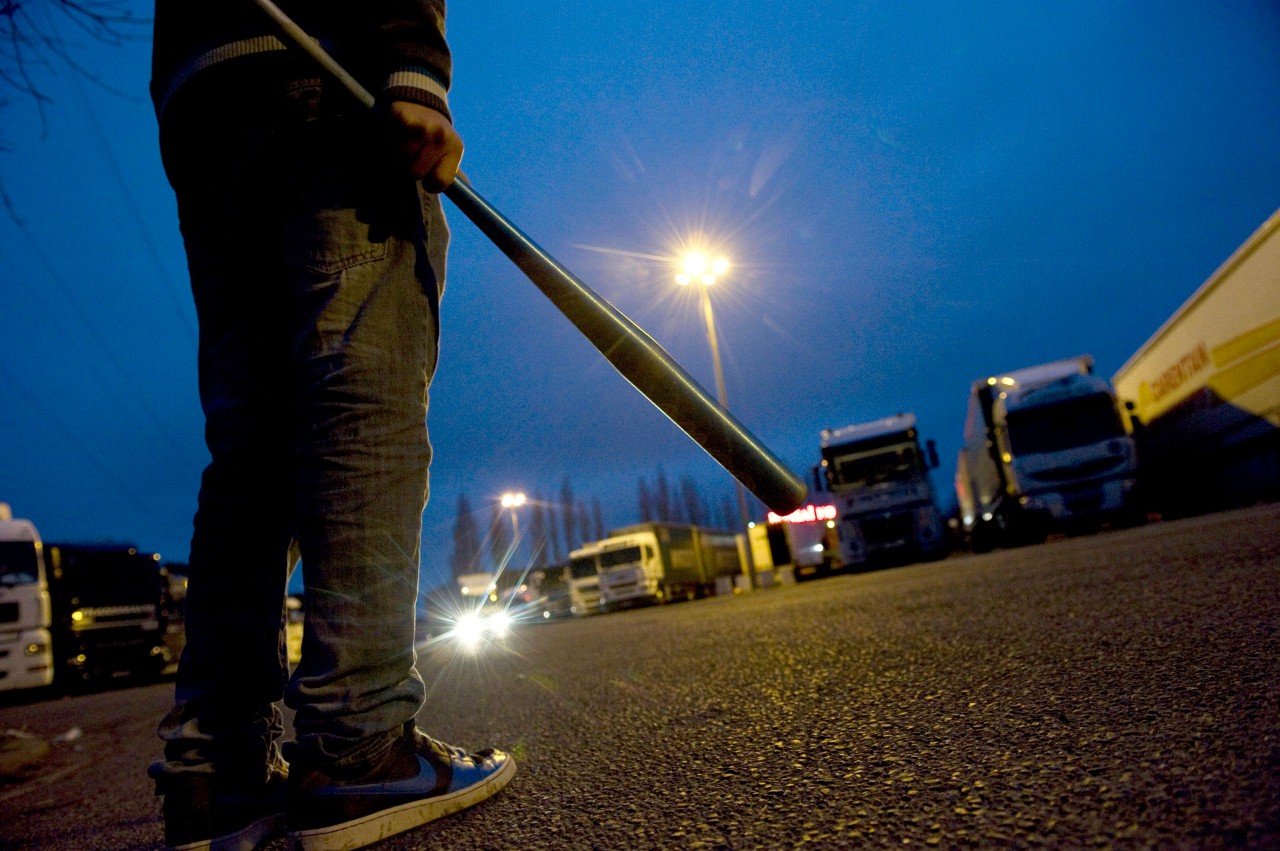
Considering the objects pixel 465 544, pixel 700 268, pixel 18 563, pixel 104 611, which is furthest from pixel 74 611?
pixel 465 544

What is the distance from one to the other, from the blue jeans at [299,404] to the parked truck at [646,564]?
82.8ft

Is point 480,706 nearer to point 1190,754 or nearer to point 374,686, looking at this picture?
point 374,686

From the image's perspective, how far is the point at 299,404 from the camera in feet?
4.60

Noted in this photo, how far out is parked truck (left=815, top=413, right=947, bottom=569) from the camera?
16.7 m

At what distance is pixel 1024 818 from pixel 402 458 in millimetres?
1162

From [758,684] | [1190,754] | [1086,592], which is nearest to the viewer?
[1190,754]

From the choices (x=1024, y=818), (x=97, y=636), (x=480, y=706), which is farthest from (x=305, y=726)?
(x=97, y=636)

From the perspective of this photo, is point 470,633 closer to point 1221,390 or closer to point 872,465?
point 872,465

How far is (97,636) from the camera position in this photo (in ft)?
51.2

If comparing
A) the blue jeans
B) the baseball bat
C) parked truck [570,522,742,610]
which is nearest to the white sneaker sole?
the blue jeans

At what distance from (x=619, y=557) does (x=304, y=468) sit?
1040 inches

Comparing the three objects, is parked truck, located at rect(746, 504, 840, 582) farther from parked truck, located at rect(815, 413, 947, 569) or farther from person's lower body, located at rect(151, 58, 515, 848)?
person's lower body, located at rect(151, 58, 515, 848)

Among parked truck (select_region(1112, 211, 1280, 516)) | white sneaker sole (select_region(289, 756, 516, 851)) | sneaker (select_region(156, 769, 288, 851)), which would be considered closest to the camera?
white sneaker sole (select_region(289, 756, 516, 851))

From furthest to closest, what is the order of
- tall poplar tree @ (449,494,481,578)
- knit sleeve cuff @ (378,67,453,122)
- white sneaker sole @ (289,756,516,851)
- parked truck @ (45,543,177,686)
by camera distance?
tall poplar tree @ (449,494,481,578), parked truck @ (45,543,177,686), knit sleeve cuff @ (378,67,453,122), white sneaker sole @ (289,756,516,851)
